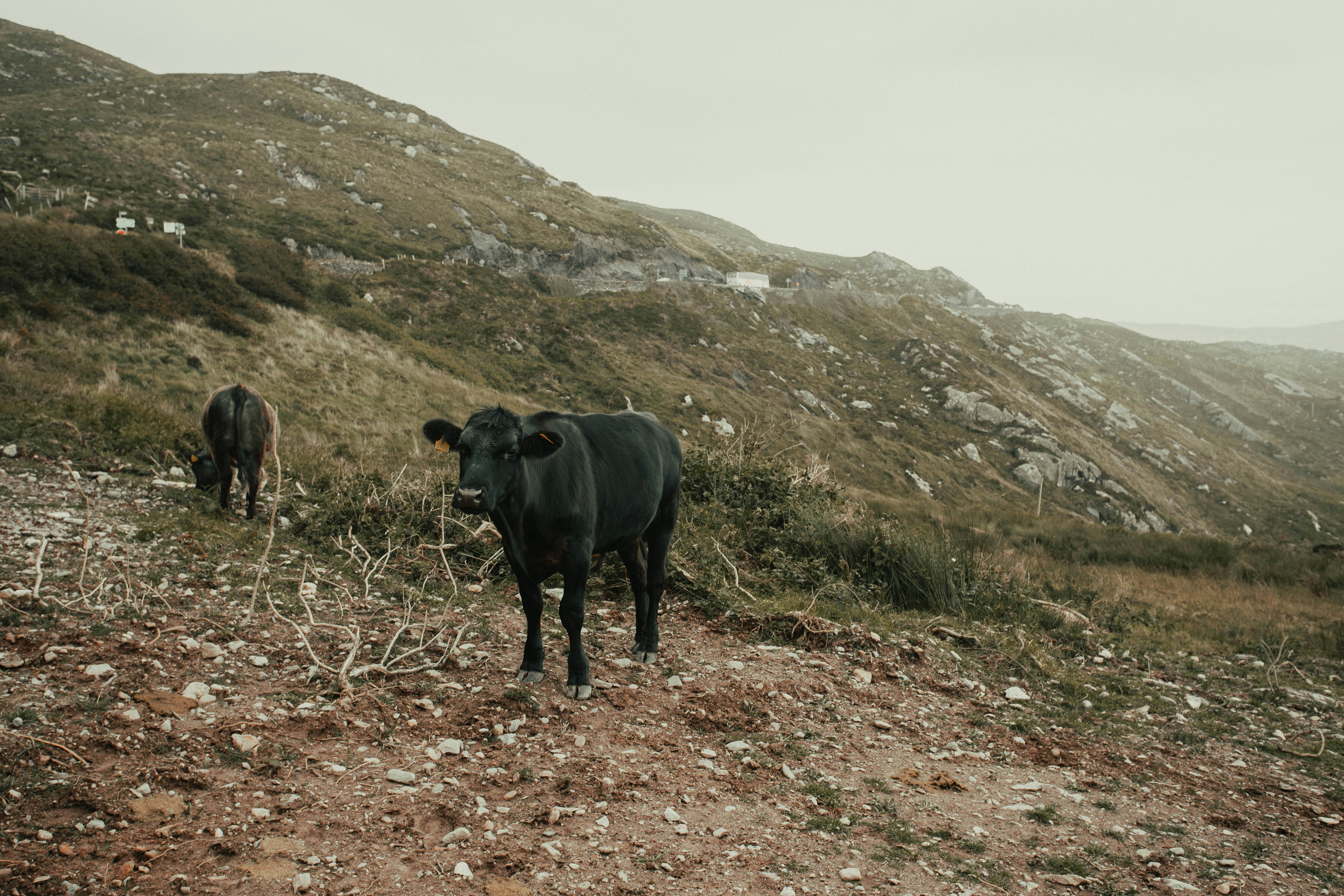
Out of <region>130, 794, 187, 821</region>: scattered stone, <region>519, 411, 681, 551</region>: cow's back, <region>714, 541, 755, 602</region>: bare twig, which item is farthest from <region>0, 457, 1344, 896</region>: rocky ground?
<region>519, 411, 681, 551</region>: cow's back

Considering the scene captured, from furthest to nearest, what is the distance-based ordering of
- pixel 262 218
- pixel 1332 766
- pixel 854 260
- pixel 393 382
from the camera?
pixel 854 260
pixel 262 218
pixel 393 382
pixel 1332 766

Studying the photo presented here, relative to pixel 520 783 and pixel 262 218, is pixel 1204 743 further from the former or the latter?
pixel 262 218

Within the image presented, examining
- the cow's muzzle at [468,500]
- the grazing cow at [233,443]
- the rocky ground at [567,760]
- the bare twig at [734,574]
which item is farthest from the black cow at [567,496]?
the grazing cow at [233,443]

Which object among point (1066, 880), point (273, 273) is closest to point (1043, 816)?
point (1066, 880)

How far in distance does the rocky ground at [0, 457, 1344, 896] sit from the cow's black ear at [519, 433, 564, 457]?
6.86 ft

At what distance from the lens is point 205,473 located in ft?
34.0

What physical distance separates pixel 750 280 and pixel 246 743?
8413 cm

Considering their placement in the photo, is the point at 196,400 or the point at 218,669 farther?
the point at 196,400

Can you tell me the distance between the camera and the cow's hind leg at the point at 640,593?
22.1 feet

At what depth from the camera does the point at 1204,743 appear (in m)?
6.53

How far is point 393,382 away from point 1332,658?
27.1m

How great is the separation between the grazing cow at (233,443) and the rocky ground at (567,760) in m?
2.19

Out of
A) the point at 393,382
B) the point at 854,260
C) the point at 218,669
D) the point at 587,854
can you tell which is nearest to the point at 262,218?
the point at 393,382

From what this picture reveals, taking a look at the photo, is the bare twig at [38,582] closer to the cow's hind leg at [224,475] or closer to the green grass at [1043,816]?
the cow's hind leg at [224,475]
